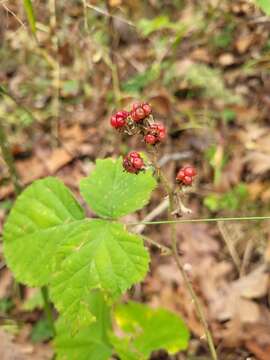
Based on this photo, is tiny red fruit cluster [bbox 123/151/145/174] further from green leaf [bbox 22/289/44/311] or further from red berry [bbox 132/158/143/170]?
green leaf [bbox 22/289/44/311]

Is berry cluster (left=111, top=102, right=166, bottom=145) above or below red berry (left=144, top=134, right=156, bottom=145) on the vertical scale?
above

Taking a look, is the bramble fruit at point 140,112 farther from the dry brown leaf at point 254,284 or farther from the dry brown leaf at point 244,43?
the dry brown leaf at point 244,43

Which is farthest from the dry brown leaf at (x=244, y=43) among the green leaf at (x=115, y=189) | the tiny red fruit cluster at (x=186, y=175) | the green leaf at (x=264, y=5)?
the tiny red fruit cluster at (x=186, y=175)

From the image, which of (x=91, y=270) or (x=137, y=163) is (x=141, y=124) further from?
(x=91, y=270)

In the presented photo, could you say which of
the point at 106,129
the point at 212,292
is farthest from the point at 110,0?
the point at 212,292

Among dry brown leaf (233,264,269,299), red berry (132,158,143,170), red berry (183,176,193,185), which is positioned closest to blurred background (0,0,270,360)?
dry brown leaf (233,264,269,299)

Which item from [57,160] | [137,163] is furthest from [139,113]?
[57,160]

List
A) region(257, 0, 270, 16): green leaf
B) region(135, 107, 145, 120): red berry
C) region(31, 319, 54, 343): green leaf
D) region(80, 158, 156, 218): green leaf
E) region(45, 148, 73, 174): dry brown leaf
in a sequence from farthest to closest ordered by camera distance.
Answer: region(45, 148, 73, 174): dry brown leaf, region(31, 319, 54, 343): green leaf, region(257, 0, 270, 16): green leaf, region(80, 158, 156, 218): green leaf, region(135, 107, 145, 120): red berry
